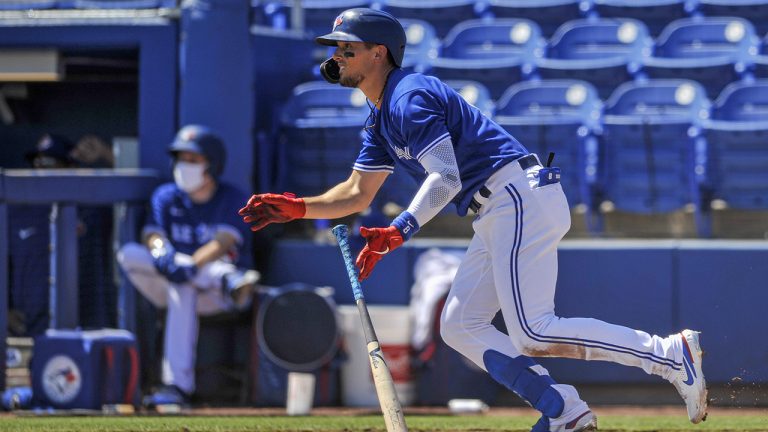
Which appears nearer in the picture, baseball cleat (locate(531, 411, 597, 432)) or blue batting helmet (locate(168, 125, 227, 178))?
baseball cleat (locate(531, 411, 597, 432))

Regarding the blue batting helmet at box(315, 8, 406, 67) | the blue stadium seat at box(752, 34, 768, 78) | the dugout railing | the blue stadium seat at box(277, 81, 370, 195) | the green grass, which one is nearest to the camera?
the blue batting helmet at box(315, 8, 406, 67)

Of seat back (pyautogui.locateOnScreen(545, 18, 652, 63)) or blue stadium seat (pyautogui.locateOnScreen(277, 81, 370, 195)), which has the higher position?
seat back (pyautogui.locateOnScreen(545, 18, 652, 63))

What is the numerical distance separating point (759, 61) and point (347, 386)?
3711 millimetres

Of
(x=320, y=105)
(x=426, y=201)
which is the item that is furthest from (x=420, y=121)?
(x=320, y=105)

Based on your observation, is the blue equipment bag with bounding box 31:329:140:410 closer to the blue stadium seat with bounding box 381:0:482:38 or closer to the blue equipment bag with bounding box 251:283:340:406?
the blue equipment bag with bounding box 251:283:340:406

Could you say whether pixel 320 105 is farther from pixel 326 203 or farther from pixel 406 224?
pixel 406 224

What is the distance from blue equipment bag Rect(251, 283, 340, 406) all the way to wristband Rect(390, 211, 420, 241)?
11.5 ft

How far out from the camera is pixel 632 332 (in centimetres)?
403

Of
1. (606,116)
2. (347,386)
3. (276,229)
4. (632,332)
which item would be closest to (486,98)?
(606,116)

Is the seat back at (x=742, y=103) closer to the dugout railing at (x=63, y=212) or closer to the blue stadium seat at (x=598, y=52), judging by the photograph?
the blue stadium seat at (x=598, y=52)

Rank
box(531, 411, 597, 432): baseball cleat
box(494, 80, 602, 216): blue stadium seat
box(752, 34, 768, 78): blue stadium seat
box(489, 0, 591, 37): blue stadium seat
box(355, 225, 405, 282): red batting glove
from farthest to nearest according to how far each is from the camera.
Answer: box(489, 0, 591, 37): blue stadium seat
box(752, 34, 768, 78): blue stadium seat
box(494, 80, 602, 216): blue stadium seat
box(531, 411, 597, 432): baseball cleat
box(355, 225, 405, 282): red batting glove

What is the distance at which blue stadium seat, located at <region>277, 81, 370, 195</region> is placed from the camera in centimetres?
819

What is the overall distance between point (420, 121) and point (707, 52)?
5.76 m

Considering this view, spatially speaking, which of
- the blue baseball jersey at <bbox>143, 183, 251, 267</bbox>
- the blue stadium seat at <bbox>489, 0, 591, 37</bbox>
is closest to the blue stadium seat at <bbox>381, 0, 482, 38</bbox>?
the blue stadium seat at <bbox>489, 0, 591, 37</bbox>
